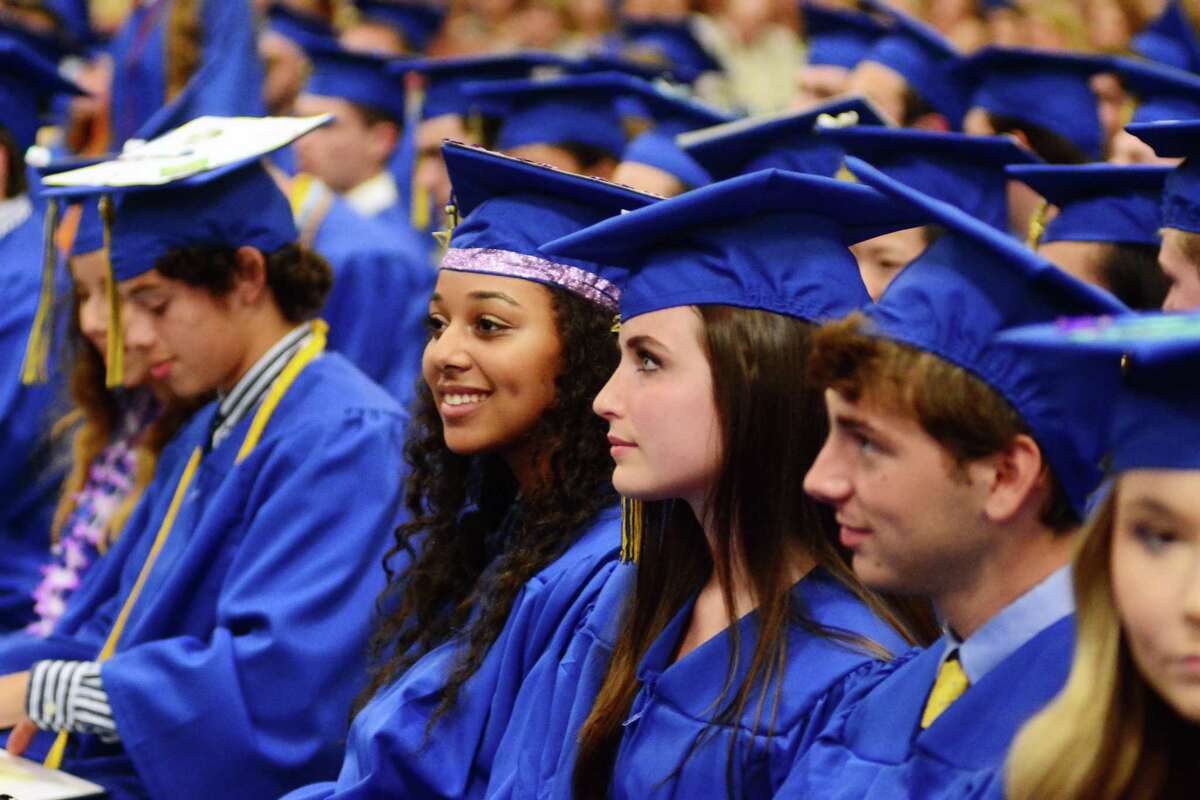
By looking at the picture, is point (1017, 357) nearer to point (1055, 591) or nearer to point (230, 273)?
point (1055, 591)

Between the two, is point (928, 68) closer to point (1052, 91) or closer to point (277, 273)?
point (1052, 91)

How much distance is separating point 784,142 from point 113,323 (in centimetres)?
165

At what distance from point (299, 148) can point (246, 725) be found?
3.72 metres

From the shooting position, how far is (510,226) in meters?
2.92

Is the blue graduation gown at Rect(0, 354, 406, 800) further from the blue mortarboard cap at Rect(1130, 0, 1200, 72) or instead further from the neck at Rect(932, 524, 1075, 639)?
the blue mortarboard cap at Rect(1130, 0, 1200, 72)

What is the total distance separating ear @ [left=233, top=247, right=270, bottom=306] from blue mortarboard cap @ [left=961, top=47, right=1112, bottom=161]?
2.08 m

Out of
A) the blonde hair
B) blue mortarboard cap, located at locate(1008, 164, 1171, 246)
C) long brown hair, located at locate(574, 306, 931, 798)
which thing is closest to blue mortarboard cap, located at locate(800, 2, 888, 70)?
blue mortarboard cap, located at locate(1008, 164, 1171, 246)

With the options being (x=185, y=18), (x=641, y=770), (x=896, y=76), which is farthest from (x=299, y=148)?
(x=641, y=770)

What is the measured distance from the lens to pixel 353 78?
678 cm

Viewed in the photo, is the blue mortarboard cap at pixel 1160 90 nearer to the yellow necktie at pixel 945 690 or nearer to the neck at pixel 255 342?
the neck at pixel 255 342

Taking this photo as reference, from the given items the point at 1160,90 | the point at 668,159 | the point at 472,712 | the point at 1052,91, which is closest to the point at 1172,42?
the point at 1052,91

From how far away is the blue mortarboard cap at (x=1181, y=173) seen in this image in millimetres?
2738

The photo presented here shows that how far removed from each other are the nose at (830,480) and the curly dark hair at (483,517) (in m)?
0.96

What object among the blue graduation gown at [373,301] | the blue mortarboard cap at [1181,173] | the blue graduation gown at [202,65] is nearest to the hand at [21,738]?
the blue graduation gown at [373,301]
